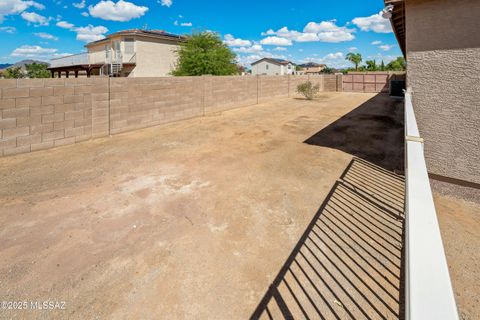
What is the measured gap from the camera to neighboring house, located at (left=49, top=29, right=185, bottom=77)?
2433cm

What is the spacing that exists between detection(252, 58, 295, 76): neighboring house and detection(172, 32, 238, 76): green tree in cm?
4426

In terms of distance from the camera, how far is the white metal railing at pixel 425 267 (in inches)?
37.2

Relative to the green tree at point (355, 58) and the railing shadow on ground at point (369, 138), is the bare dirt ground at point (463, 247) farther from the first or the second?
the green tree at point (355, 58)

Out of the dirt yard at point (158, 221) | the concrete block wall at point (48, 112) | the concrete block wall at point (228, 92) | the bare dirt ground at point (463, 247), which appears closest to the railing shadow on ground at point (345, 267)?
the dirt yard at point (158, 221)

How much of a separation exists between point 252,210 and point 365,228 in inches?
62.7

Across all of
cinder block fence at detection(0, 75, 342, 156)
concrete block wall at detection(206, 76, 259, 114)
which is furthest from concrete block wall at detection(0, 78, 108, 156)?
concrete block wall at detection(206, 76, 259, 114)

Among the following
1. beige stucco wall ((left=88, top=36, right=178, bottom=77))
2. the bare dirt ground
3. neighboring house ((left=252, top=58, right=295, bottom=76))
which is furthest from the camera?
neighboring house ((left=252, top=58, right=295, bottom=76))

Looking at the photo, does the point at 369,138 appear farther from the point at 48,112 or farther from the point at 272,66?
the point at 272,66

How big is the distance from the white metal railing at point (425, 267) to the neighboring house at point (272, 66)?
211 ft

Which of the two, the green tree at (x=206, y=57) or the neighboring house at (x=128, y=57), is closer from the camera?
the green tree at (x=206, y=57)

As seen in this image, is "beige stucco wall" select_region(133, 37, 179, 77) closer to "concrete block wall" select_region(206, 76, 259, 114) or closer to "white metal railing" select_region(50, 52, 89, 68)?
"white metal railing" select_region(50, 52, 89, 68)

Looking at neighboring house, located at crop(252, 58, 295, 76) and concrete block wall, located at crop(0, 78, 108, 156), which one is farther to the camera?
neighboring house, located at crop(252, 58, 295, 76)

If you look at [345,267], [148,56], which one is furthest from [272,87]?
[345,267]

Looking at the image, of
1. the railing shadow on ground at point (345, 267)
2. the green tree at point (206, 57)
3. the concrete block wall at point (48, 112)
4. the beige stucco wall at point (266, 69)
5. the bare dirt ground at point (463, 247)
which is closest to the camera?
the railing shadow on ground at point (345, 267)
